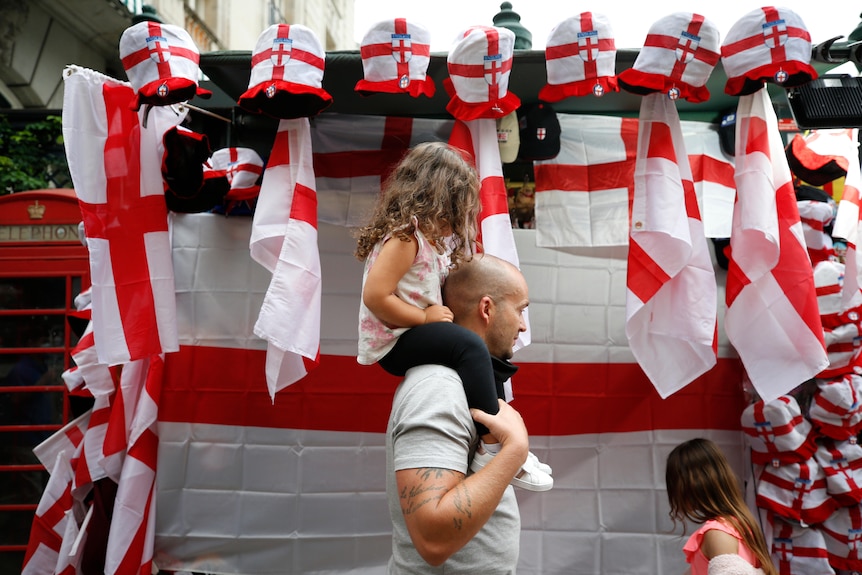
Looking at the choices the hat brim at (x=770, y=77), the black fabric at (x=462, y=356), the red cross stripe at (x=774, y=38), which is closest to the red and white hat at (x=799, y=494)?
the hat brim at (x=770, y=77)

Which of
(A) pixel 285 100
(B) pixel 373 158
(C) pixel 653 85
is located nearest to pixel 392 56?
(A) pixel 285 100

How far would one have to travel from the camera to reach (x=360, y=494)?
11.3 feet

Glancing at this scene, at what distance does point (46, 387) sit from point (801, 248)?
165 inches

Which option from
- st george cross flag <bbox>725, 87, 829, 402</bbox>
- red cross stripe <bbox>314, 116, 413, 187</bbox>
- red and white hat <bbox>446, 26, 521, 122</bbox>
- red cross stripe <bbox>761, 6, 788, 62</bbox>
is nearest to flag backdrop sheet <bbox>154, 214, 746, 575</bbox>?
red cross stripe <bbox>314, 116, 413, 187</bbox>

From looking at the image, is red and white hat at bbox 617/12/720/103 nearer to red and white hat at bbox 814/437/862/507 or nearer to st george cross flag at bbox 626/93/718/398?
st george cross flag at bbox 626/93/718/398

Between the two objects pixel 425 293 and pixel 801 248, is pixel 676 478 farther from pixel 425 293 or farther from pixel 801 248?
pixel 425 293

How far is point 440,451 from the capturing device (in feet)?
4.36

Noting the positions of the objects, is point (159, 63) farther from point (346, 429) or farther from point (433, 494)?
point (433, 494)

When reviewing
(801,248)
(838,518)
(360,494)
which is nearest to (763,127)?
(801,248)

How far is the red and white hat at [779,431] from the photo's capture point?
3.25 metres

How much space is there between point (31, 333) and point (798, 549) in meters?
4.43

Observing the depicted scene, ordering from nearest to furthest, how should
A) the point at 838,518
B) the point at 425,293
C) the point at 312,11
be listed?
the point at 425,293
the point at 838,518
the point at 312,11

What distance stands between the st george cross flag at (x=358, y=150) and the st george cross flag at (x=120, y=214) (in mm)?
797

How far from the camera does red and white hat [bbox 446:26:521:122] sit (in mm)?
2740
